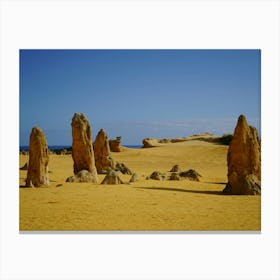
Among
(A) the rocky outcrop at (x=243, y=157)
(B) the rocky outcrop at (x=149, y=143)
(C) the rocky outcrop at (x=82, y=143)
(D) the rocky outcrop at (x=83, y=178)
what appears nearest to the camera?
(A) the rocky outcrop at (x=243, y=157)

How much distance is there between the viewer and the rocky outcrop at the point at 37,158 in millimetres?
12672

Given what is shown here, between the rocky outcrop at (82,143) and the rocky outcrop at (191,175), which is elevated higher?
the rocky outcrop at (82,143)

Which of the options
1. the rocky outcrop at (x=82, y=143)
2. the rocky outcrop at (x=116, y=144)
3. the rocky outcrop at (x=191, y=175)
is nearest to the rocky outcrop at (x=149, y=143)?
the rocky outcrop at (x=116, y=144)

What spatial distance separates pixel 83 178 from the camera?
48.6 ft

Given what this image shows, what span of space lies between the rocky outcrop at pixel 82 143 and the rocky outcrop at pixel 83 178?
0.21 meters

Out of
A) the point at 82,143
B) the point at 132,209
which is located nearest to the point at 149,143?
the point at 82,143

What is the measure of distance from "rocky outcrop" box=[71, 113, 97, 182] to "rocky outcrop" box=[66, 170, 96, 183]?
0.21 meters

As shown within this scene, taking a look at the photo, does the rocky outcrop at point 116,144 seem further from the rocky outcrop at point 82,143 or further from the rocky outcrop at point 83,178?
the rocky outcrop at point 83,178

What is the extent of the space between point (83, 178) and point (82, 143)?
57.5 inches

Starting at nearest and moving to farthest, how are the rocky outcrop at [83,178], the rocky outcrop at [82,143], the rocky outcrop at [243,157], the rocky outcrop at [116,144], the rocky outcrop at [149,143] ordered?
the rocky outcrop at [243,157]
the rocky outcrop at [83,178]
the rocky outcrop at [82,143]
the rocky outcrop at [116,144]
the rocky outcrop at [149,143]

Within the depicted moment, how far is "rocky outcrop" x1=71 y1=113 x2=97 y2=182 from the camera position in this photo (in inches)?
604
